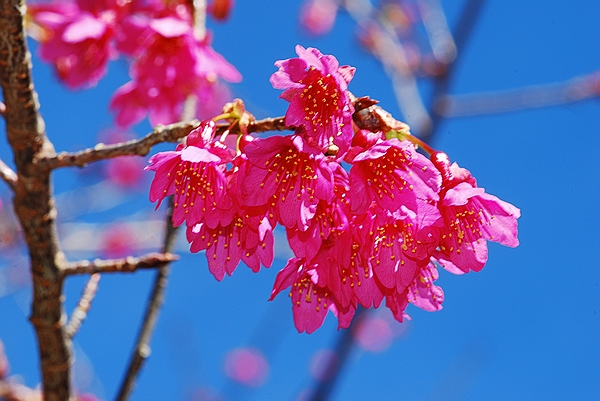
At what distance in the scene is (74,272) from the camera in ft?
5.45

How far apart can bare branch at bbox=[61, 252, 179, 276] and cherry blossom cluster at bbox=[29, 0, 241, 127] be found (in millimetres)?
836

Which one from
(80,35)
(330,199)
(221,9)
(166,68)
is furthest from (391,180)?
(221,9)

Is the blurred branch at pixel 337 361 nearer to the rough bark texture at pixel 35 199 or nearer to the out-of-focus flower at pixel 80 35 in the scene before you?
the rough bark texture at pixel 35 199

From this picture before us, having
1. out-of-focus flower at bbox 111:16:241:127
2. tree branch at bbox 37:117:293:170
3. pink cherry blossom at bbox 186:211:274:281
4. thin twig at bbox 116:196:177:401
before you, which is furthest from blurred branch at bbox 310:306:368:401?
tree branch at bbox 37:117:293:170

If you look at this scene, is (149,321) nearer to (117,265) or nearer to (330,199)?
(117,265)

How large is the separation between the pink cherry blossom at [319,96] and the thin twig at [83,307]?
823mm

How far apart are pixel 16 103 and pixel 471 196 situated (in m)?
1.02

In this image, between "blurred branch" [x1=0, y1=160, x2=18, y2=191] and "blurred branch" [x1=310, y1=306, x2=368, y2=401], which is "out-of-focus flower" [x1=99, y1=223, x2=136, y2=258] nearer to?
"blurred branch" [x1=310, y1=306, x2=368, y2=401]

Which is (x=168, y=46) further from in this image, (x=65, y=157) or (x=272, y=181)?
(x=272, y=181)

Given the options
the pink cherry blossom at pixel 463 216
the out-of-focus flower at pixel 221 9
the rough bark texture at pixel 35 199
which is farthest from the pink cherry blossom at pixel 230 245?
the out-of-focus flower at pixel 221 9

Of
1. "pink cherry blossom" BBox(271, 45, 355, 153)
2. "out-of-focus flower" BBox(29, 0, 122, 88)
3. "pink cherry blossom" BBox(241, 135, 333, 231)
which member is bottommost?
"out-of-focus flower" BBox(29, 0, 122, 88)

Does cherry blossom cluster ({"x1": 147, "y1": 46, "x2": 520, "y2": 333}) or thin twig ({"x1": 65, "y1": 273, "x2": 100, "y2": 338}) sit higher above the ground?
cherry blossom cluster ({"x1": 147, "y1": 46, "x2": 520, "y2": 333})

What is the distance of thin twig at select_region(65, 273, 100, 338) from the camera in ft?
6.00

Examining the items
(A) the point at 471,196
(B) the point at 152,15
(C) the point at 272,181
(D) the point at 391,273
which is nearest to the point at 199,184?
(C) the point at 272,181
